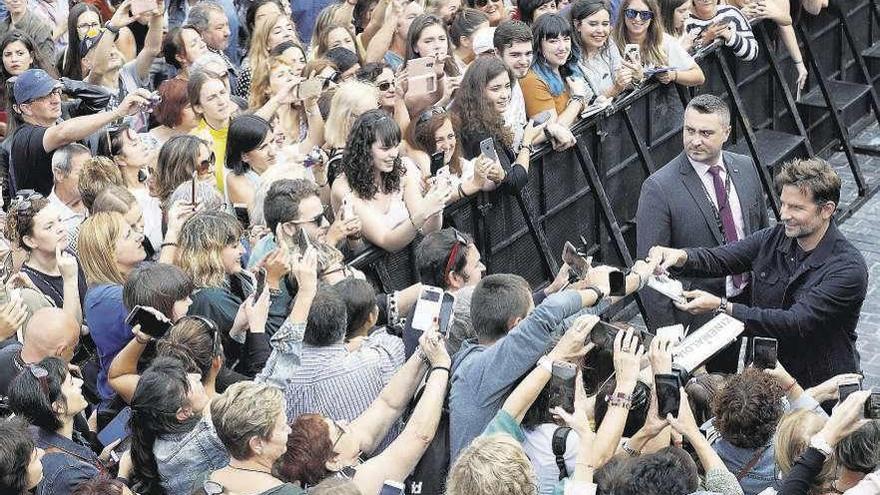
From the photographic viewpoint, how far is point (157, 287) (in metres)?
6.76

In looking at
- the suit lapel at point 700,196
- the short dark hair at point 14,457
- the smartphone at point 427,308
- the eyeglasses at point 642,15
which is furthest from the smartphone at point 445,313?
the eyeglasses at point 642,15

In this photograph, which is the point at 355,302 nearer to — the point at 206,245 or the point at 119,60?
the point at 206,245

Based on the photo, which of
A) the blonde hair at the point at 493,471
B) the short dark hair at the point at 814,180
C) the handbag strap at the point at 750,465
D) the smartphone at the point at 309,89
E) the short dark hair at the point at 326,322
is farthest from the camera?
the smartphone at the point at 309,89

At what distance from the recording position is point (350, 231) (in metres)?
7.91

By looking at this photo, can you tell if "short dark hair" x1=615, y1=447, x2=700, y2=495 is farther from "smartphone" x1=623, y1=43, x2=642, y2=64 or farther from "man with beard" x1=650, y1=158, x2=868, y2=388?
"smartphone" x1=623, y1=43, x2=642, y2=64

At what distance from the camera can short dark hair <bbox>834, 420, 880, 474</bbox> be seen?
5637mm

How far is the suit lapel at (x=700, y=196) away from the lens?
27.9ft

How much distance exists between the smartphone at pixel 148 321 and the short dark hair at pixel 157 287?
10cm

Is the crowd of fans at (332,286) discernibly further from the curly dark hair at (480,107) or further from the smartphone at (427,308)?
the smartphone at (427,308)

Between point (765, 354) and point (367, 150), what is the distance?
2664mm

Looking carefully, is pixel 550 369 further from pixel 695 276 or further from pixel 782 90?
pixel 782 90

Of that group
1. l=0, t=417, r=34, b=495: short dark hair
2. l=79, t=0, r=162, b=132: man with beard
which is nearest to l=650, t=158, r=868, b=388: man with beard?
l=0, t=417, r=34, b=495: short dark hair

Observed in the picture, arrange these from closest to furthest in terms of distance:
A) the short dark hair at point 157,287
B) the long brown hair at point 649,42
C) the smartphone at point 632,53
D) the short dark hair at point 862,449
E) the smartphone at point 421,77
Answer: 1. the short dark hair at point 862,449
2. the short dark hair at point 157,287
3. the smartphone at point 421,77
4. the smartphone at point 632,53
5. the long brown hair at point 649,42

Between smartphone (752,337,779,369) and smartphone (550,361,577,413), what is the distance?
1191 millimetres
